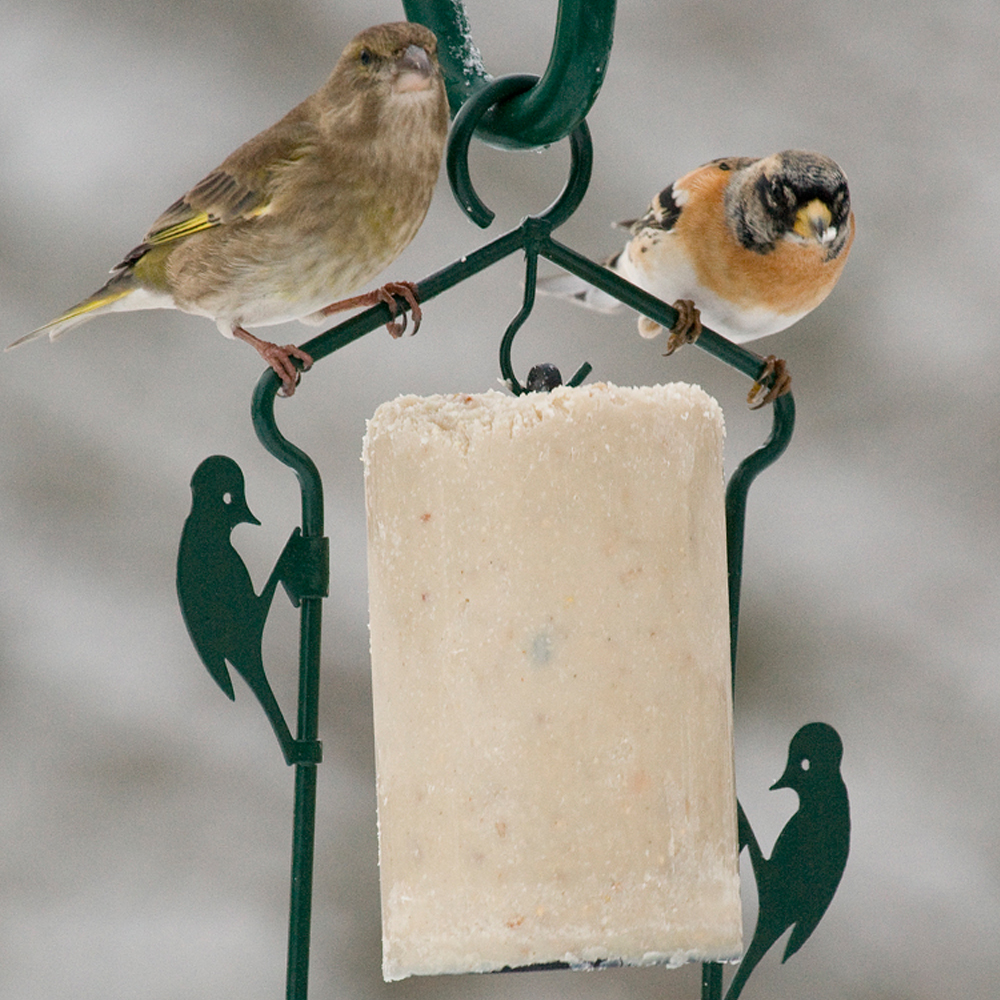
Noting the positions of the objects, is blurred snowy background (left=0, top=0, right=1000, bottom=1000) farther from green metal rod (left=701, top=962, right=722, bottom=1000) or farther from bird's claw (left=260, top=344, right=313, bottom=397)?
bird's claw (left=260, top=344, right=313, bottom=397)

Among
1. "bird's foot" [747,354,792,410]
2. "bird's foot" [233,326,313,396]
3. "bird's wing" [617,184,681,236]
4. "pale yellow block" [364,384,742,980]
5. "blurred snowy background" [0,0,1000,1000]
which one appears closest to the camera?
"pale yellow block" [364,384,742,980]

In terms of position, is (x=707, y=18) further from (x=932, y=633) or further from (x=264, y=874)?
(x=264, y=874)

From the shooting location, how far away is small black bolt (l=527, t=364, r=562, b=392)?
112 cm

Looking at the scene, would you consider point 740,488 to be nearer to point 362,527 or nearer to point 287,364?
point 287,364

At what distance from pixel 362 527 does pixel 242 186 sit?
877 millimetres

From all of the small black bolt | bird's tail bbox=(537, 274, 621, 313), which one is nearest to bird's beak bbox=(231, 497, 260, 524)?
the small black bolt

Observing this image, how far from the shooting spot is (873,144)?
7.19ft

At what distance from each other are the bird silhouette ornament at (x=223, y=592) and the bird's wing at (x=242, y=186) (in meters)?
0.31

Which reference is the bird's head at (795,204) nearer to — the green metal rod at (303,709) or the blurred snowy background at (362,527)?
the blurred snowy background at (362,527)

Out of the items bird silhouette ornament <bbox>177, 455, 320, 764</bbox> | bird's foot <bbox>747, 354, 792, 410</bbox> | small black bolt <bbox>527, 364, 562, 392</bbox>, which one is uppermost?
bird's foot <bbox>747, 354, 792, 410</bbox>

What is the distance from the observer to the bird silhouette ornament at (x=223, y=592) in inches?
44.2

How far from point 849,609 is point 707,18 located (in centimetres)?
92

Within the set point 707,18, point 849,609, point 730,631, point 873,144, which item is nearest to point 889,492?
point 849,609

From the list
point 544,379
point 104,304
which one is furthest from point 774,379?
point 104,304
